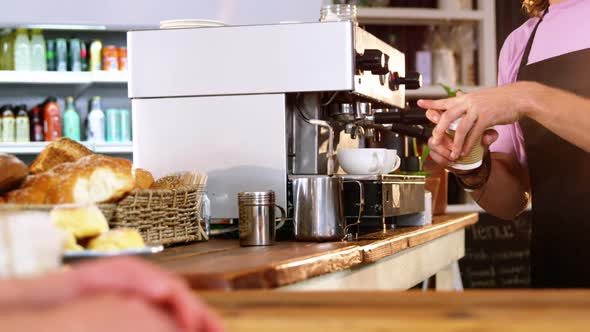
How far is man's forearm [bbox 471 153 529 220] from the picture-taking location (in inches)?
83.3

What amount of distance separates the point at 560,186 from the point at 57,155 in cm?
110

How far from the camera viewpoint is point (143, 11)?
13.5 ft

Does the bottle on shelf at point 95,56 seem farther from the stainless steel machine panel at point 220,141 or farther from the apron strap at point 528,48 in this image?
the apron strap at point 528,48

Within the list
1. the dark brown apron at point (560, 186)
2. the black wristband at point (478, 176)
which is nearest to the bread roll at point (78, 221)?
the black wristband at point (478, 176)

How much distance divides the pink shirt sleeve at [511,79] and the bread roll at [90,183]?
102cm

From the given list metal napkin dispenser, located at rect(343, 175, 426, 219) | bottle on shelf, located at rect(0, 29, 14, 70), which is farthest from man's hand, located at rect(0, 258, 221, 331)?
bottle on shelf, located at rect(0, 29, 14, 70)

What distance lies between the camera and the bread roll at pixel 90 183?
144cm

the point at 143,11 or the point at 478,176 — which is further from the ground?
the point at 143,11

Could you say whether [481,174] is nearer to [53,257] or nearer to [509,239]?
[53,257]

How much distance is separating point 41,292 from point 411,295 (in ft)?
1.32

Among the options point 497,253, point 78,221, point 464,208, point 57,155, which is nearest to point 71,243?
point 78,221

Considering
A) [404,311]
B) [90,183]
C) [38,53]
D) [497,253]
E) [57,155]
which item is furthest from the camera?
[497,253]

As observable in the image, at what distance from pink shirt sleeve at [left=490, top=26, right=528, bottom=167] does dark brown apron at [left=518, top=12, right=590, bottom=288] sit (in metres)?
0.04

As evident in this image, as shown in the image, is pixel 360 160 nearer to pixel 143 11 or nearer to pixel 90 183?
pixel 90 183
